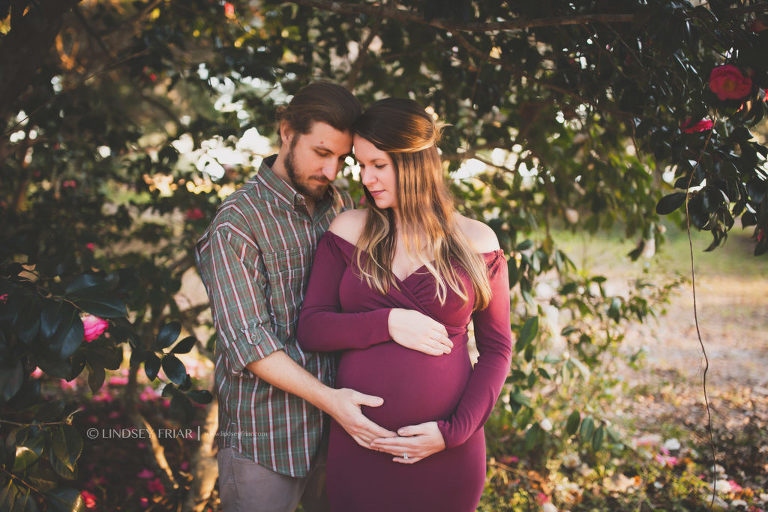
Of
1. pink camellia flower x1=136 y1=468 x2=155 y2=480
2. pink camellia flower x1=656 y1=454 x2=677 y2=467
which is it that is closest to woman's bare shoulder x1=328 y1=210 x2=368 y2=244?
pink camellia flower x1=136 y1=468 x2=155 y2=480

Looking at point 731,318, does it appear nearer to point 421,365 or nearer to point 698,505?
point 698,505

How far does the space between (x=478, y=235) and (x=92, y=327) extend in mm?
1238

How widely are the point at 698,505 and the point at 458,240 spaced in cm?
238

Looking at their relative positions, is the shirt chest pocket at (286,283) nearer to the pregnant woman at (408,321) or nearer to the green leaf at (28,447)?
the pregnant woman at (408,321)

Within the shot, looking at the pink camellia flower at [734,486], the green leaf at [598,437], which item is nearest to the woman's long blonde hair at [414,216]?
the green leaf at [598,437]

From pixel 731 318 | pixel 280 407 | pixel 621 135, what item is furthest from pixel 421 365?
pixel 731 318

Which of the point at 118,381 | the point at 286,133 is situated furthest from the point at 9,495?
the point at 118,381

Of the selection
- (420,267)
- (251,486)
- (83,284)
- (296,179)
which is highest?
(296,179)

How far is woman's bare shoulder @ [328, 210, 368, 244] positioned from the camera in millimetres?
1753

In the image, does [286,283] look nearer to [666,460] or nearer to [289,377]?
[289,377]

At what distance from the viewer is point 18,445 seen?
1.35 m

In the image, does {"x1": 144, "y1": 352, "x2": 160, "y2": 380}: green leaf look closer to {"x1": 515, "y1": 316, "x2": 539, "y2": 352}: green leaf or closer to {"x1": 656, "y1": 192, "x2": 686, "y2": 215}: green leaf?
{"x1": 515, "y1": 316, "x2": 539, "y2": 352}: green leaf

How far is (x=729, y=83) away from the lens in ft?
4.29

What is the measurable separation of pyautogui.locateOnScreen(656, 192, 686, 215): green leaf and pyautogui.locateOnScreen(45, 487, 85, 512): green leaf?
172 cm
